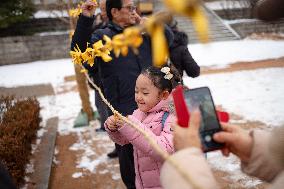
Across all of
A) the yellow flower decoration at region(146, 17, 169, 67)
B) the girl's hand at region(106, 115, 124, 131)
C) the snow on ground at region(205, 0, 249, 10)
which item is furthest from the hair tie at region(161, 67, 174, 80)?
the snow on ground at region(205, 0, 249, 10)

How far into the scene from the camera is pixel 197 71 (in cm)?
396

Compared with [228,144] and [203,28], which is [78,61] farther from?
[203,28]

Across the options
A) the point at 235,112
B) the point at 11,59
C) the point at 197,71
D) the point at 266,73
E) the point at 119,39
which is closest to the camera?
the point at 119,39

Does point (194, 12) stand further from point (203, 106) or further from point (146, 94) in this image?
point (146, 94)

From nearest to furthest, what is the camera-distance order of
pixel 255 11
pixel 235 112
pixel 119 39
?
pixel 119 39
pixel 255 11
pixel 235 112

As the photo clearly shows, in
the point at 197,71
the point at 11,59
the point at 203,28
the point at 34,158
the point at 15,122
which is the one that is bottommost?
the point at 11,59

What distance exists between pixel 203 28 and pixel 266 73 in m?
9.42

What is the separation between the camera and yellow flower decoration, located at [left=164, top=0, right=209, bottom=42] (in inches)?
27.7

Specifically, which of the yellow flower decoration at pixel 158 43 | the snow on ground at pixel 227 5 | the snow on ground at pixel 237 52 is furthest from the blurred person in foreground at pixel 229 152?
the snow on ground at pixel 227 5

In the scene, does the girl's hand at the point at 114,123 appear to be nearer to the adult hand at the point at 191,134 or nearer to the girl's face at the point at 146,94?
the girl's face at the point at 146,94

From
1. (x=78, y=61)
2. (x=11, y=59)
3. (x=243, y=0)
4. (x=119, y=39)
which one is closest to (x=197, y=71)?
(x=78, y=61)

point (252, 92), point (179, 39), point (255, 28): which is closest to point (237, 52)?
point (255, 28)

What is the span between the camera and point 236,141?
4.00ft

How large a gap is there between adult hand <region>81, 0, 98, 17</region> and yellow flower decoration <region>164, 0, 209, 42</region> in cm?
223
